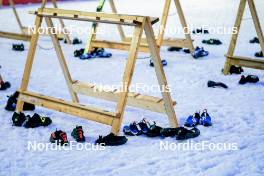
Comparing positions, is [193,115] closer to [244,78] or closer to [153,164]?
[153,164]

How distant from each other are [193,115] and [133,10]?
13876mm

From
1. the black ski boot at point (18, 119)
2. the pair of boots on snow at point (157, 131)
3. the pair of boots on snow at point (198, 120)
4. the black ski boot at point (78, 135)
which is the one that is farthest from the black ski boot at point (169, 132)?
the black ski boot at point (18, 119)

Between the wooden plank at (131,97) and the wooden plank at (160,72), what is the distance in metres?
0.11

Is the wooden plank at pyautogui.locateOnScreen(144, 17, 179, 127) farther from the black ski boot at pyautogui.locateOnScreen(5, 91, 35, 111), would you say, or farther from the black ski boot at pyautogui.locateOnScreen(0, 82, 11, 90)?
the black ski boot at pyautogui.locateOnScreen(0, 82, 11, 90)

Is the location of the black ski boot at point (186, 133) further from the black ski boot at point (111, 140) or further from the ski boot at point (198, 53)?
the ski boot at point (198, 53)

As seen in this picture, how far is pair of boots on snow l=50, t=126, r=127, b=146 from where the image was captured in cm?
435

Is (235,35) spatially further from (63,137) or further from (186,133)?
(63,137)

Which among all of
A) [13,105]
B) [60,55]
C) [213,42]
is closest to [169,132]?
[60,55]

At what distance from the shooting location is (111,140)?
14.2 ft

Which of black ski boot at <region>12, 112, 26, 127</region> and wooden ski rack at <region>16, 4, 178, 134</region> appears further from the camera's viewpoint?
black ski boot at <region>12, 112, 26, 127</region>

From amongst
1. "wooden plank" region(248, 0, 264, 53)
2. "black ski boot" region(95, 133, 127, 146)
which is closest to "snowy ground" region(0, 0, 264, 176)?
"black ski boot" region(95, 133, 127, 146)

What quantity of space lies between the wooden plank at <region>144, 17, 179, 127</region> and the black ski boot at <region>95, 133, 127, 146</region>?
0.73m

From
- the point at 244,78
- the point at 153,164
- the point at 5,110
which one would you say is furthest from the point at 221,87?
the point at 5,110

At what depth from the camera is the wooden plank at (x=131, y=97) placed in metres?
4.78
